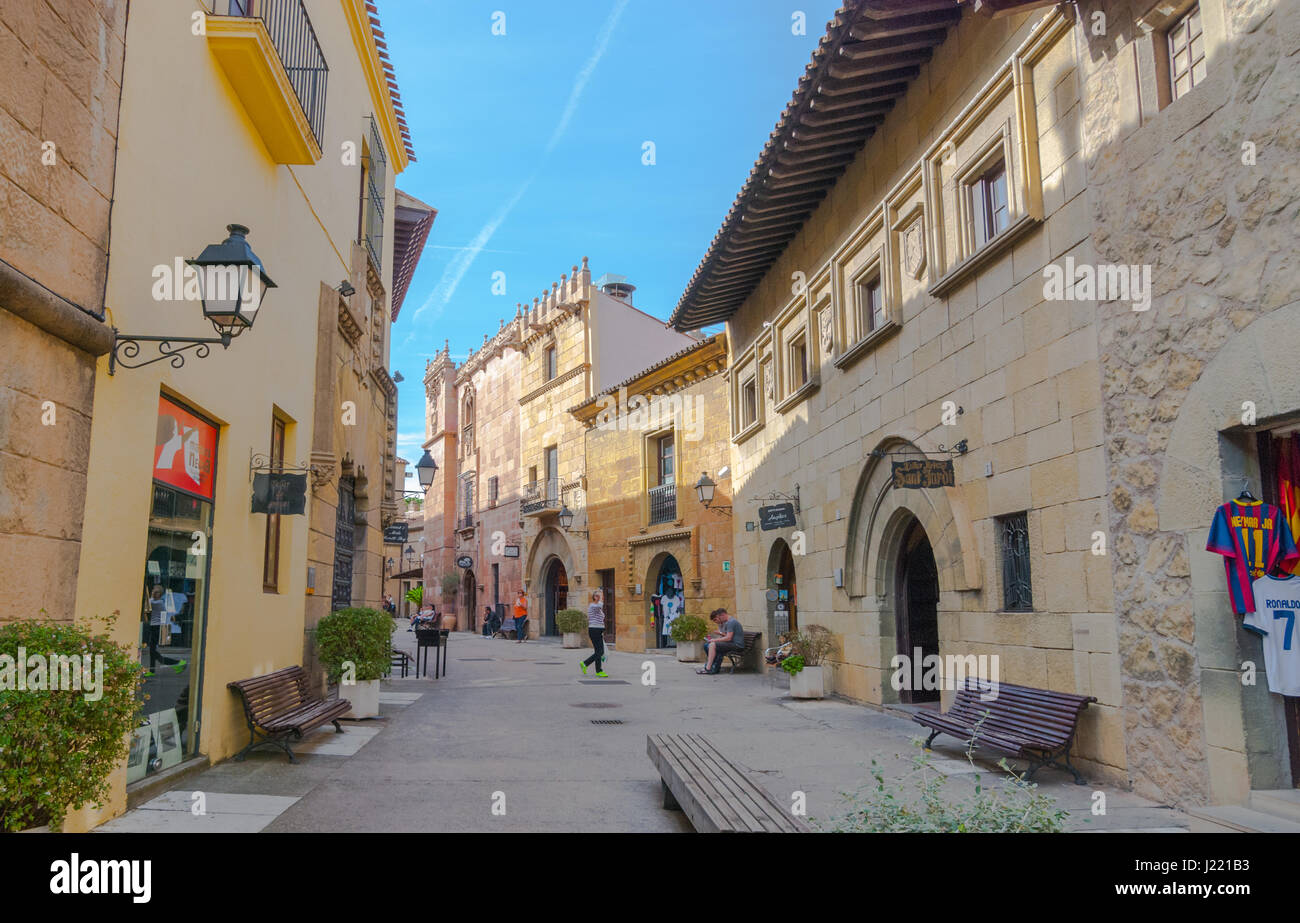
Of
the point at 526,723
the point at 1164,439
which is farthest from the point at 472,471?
the point at 1164,439

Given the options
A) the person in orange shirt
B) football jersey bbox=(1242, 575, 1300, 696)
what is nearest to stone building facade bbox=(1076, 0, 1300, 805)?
football jersey bbox=(1242, 575, 1300, 696)

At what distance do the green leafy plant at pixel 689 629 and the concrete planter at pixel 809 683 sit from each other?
7158mm

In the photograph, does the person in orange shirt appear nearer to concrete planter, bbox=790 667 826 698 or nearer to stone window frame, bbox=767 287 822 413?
stone window frame, bbox=767 287 822 413

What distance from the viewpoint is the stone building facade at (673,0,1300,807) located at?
5703mm

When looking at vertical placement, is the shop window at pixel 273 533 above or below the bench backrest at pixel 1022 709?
above

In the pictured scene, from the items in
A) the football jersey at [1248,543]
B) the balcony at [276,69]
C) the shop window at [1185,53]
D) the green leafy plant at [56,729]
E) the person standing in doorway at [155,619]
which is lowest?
the green leafy plant at [56,729]

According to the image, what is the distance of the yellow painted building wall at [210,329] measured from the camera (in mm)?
5473

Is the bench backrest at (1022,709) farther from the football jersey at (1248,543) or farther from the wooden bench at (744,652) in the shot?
the wooden bench at (744,652)

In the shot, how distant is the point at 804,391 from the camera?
14.1 metres

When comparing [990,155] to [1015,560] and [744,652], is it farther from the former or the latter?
[744,652]

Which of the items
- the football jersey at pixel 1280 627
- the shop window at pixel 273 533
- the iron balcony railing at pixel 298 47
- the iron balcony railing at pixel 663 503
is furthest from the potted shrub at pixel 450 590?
the football jersey at pixel 1280 627

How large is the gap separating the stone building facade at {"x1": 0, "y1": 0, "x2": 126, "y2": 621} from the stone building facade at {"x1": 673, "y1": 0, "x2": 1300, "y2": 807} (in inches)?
253

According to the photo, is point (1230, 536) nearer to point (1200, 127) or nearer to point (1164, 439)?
point (1164, 439)

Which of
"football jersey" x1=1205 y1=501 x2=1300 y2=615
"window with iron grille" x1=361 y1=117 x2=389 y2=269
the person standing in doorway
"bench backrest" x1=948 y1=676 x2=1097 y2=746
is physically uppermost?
"window with iron grille" x1=361 y1=117 x2=389 y2=269
